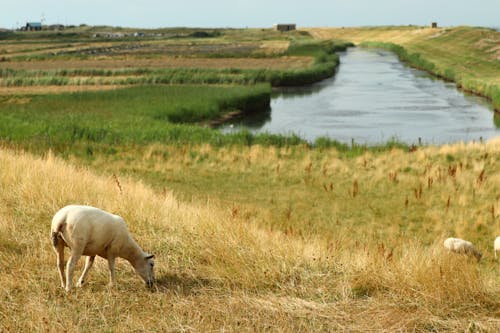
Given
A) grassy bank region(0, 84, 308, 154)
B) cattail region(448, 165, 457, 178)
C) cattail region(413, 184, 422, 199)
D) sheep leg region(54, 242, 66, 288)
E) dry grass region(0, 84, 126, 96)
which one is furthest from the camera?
dry grass region(0, 84, 126, 96)

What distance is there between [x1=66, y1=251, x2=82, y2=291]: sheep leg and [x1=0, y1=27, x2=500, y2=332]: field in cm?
13

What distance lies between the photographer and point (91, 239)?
7473mm

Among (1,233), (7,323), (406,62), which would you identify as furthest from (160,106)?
(406,62)

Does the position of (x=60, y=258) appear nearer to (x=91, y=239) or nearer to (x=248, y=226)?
(x=91, y=239)

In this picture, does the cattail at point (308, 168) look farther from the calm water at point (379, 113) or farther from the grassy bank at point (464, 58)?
the grassy bank at point (464, 58)

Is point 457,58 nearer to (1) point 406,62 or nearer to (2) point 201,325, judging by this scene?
(1) point 406,62

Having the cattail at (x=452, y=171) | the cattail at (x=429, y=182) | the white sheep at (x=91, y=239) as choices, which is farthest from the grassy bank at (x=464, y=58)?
the white sheep at (x=91, y=239)

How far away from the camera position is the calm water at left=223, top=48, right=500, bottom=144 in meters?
40.9

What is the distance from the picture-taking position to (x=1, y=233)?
9758mm

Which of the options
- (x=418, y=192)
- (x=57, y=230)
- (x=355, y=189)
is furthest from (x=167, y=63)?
(x=57, y=230)

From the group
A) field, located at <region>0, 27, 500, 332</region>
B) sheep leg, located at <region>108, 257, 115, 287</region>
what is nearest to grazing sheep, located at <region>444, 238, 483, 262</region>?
field, located at <region>0, 27, 500, 332</region>

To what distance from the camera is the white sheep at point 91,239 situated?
7359 mm

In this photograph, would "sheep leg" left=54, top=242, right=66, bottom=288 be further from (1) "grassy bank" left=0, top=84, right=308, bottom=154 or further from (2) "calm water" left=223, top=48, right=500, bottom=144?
(2) "calm water" left=223, top=48, right=500, bottom=144

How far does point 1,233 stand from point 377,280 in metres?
5.74
